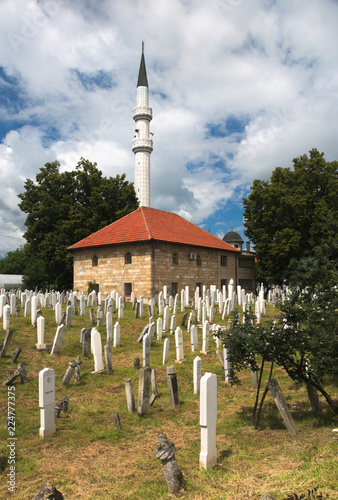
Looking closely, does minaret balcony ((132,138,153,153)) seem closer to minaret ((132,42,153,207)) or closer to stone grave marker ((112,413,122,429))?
minaret ((132,42,153,207))

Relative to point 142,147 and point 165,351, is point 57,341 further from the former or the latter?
point 142,147

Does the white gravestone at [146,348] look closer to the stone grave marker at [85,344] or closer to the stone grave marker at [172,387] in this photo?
the stone grave marker at [85,344]

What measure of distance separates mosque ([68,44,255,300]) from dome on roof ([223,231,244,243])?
27.8 m

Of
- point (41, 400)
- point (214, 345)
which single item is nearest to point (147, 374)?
point (41, 400)

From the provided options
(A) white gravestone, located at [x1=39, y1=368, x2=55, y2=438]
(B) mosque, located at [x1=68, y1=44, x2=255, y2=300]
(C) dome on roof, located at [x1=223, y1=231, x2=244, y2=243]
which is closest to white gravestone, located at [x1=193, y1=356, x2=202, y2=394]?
(A) white gravestone, located at [x1=39, y1=368, x2=55, y2=438]

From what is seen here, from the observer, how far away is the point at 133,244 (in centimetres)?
2516

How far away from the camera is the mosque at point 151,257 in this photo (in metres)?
24.6

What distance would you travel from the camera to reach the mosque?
24614mm

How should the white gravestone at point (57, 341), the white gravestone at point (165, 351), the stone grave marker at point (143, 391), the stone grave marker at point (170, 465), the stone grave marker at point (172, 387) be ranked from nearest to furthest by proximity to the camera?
1. the stone grave marker at point (170, 465)
2. the stone grave marker at point (143, 391)
3. the stone grave marker at point (172, 387)
4. the white gravestone at point (57, 341)
5. the white gravestone at point (165, 351)

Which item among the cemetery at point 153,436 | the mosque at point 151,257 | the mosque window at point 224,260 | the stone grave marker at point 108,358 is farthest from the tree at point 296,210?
the stone grave marker at point 108,358

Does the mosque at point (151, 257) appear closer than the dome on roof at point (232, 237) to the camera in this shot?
Yes

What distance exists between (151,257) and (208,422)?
19.5 meters

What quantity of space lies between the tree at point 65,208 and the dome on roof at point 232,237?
103 feet

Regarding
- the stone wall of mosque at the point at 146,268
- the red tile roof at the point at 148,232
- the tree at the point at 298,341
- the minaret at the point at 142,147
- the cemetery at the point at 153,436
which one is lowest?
the cemetery at the point at 153,436
